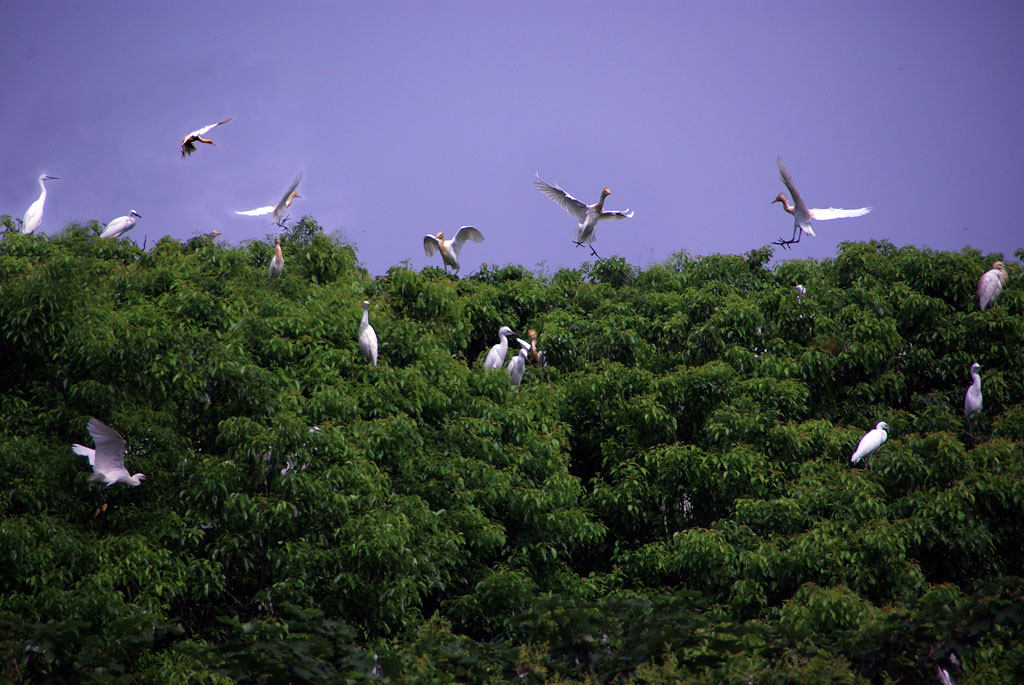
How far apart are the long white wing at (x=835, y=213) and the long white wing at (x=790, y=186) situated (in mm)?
189

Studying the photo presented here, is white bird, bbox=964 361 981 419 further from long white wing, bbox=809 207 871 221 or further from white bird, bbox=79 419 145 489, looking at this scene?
white bird, bbox=79 419 145 489

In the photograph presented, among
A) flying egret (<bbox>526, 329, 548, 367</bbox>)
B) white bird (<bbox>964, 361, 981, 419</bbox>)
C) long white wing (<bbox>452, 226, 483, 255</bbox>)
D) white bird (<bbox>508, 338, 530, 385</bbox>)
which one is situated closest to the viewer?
white bird (<bbox>964, 361, 981, 419</bbox>)

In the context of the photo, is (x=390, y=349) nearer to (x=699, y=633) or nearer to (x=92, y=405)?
(x=92, y=405)

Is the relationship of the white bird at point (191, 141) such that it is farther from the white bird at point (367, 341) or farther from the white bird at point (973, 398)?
the white bird at point (973, 398)

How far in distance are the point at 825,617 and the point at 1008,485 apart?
7.50 ft

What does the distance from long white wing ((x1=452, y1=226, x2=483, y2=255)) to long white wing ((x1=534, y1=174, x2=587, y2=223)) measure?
3.82ft

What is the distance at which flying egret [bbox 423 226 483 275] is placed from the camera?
1368 centimetres

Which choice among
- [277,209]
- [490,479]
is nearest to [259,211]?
[277,209]

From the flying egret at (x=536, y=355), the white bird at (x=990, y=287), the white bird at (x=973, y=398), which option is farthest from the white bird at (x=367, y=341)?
the white bird at (x=990, y=287)

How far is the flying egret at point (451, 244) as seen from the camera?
1368cm

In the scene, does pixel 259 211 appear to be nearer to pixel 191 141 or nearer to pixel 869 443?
pixel 191 141

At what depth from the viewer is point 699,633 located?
5188mm

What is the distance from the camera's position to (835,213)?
11984mm

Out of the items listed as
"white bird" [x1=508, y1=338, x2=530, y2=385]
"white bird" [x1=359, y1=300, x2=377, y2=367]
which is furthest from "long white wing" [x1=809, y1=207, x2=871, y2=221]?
"white bird" [x1=359, y1=300, x2=377, y2=367]
